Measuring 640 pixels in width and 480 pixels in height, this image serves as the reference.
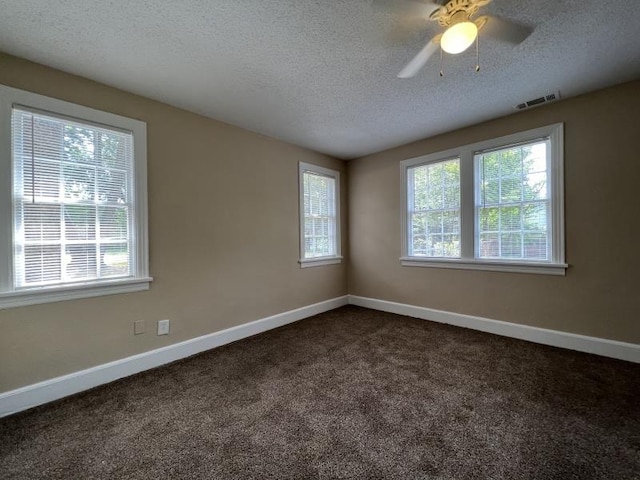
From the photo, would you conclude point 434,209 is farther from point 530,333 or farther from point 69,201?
point 69,201

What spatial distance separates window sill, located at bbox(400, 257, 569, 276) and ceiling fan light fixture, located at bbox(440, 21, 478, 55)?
2395 millimetres

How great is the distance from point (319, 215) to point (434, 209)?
1.66 m

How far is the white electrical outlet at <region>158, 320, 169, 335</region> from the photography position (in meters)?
2.55

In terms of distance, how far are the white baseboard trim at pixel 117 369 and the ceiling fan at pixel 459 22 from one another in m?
3.12

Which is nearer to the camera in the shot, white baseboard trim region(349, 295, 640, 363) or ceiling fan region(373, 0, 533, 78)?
ceiling fan region(373, 0, 533, 78)

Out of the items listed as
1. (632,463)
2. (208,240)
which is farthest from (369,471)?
(208,240)

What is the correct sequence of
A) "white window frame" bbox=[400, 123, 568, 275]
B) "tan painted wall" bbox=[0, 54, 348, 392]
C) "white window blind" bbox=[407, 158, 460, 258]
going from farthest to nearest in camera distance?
"white window blind" bbox=[407, 158, 460, 258], "white window frame" bbox=[400, 123, 568, 275], "tan painted wall" bbox=[0, 54, 348, 392]

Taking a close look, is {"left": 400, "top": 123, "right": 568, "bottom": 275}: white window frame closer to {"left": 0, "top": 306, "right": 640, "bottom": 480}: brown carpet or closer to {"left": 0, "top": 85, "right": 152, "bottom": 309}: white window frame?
{"left": 0, "top": 306, "right": 640, "bottom": 480}: brown carpet

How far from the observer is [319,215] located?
4211 mm

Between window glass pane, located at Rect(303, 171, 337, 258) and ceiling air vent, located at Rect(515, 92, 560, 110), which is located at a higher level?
ceiling air vent, located at Rect(515, 92, 560, 110)

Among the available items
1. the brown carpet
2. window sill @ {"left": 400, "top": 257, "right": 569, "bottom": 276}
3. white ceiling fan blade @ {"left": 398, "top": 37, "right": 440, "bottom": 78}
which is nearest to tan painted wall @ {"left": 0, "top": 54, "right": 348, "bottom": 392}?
the brown carpet

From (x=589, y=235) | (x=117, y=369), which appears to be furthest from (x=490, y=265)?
(x=117, y=369)

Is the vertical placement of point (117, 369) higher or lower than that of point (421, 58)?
lower

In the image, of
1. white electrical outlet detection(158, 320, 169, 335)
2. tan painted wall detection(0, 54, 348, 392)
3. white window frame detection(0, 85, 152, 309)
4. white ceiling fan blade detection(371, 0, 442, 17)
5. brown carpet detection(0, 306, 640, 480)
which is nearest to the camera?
brown carpet detection(0, 306, 640, 480)
